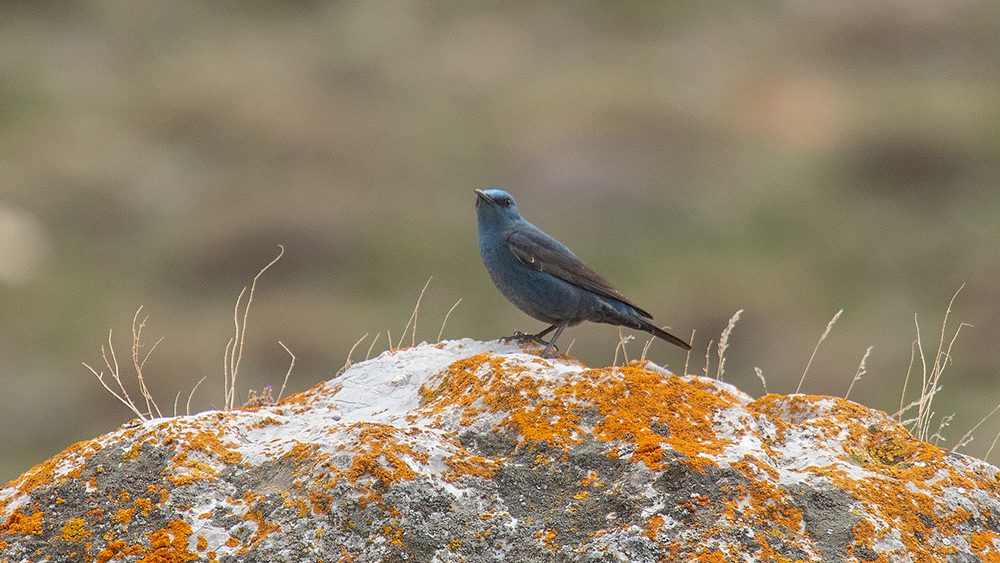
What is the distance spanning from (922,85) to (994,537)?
91.1 feet

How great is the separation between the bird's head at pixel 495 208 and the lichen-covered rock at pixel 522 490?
2.73 metres

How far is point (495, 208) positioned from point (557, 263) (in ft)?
2.33

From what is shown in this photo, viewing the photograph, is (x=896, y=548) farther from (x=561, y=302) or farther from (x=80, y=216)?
(x=80, y=216)

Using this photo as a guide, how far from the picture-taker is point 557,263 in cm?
629

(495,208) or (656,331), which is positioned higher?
(495,208)

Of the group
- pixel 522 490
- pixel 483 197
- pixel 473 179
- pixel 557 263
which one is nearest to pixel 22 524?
pixel 522 490

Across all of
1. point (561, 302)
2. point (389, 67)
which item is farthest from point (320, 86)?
point (561, 302)

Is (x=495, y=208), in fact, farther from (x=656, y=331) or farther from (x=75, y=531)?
(x=75, y=531)

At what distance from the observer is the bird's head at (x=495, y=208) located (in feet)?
22.0

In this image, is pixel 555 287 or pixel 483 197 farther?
pixel 483 197

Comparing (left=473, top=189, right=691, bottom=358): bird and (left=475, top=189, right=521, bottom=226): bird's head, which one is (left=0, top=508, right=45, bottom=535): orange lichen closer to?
(left=473, top=189, right=691, bottom=358): bird

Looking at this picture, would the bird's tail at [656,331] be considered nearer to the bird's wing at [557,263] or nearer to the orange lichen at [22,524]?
the bird's wing at [557,263]

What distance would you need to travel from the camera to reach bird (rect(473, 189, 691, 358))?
6234mm

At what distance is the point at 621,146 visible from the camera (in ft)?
83.5
